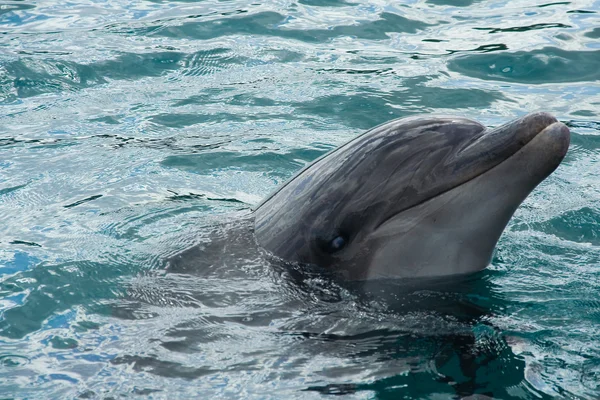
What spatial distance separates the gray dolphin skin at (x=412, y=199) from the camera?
16.4 feet

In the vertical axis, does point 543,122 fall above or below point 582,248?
above

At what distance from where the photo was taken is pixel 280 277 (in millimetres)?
5457

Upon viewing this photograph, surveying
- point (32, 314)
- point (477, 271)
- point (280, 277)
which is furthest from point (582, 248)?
point (32, 314)

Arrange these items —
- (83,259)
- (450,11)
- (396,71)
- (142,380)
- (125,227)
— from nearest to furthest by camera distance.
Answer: (142,380), (83,259), (125,227), (396,71), (450,11)

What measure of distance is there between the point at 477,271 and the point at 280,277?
48.1 inches

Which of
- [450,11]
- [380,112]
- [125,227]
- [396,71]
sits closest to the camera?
[125,227]

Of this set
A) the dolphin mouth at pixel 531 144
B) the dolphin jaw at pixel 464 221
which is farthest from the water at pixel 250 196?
the dolphin mouth at pixel 531 144

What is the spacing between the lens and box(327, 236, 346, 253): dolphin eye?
17.6 ft

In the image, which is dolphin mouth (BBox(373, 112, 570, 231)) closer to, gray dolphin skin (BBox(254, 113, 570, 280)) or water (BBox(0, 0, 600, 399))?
gray dolphin skin (BBox(254, 113, 570, 280))

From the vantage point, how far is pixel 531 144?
4.87 metres

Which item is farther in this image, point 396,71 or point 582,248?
point 396,71

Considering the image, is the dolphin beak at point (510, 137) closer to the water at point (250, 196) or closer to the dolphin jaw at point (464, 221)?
the dolphin jaw at point (464, 221)

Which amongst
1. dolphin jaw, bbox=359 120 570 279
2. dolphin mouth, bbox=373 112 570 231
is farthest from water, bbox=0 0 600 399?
dolphin mouth, bbox=373 112 570 231

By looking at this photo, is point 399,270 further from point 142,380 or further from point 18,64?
point 18,64
